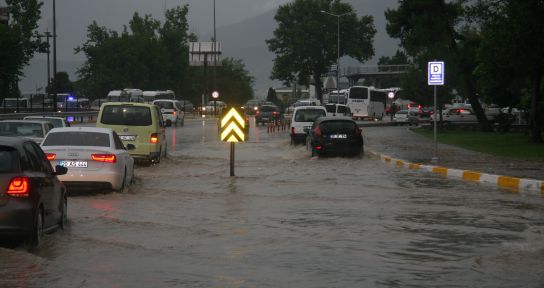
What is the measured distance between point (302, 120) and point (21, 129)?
57.3ft

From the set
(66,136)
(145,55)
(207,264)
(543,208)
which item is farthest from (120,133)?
(145,55)

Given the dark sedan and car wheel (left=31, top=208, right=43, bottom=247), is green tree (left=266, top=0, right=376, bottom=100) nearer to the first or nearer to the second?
the dark sedan

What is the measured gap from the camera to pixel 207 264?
32.4ft

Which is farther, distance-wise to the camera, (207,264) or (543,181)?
(543,181)

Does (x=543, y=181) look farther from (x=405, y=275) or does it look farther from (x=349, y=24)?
(x=349, y=24)

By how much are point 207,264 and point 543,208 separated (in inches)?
320

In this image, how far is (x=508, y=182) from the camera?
20812 millimetres

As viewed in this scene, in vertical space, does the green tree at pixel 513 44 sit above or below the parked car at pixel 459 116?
above

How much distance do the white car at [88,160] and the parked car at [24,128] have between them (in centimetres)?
612

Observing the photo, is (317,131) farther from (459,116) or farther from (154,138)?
(459,116)

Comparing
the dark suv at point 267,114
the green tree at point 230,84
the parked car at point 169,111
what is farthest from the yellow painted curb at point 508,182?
the green tree at point 230,84

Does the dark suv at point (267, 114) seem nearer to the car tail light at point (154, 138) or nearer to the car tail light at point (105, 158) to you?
the car tail light at point (154, 138)

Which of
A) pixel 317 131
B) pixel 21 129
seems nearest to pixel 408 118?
pixel 317 131

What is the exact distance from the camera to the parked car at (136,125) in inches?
1035
